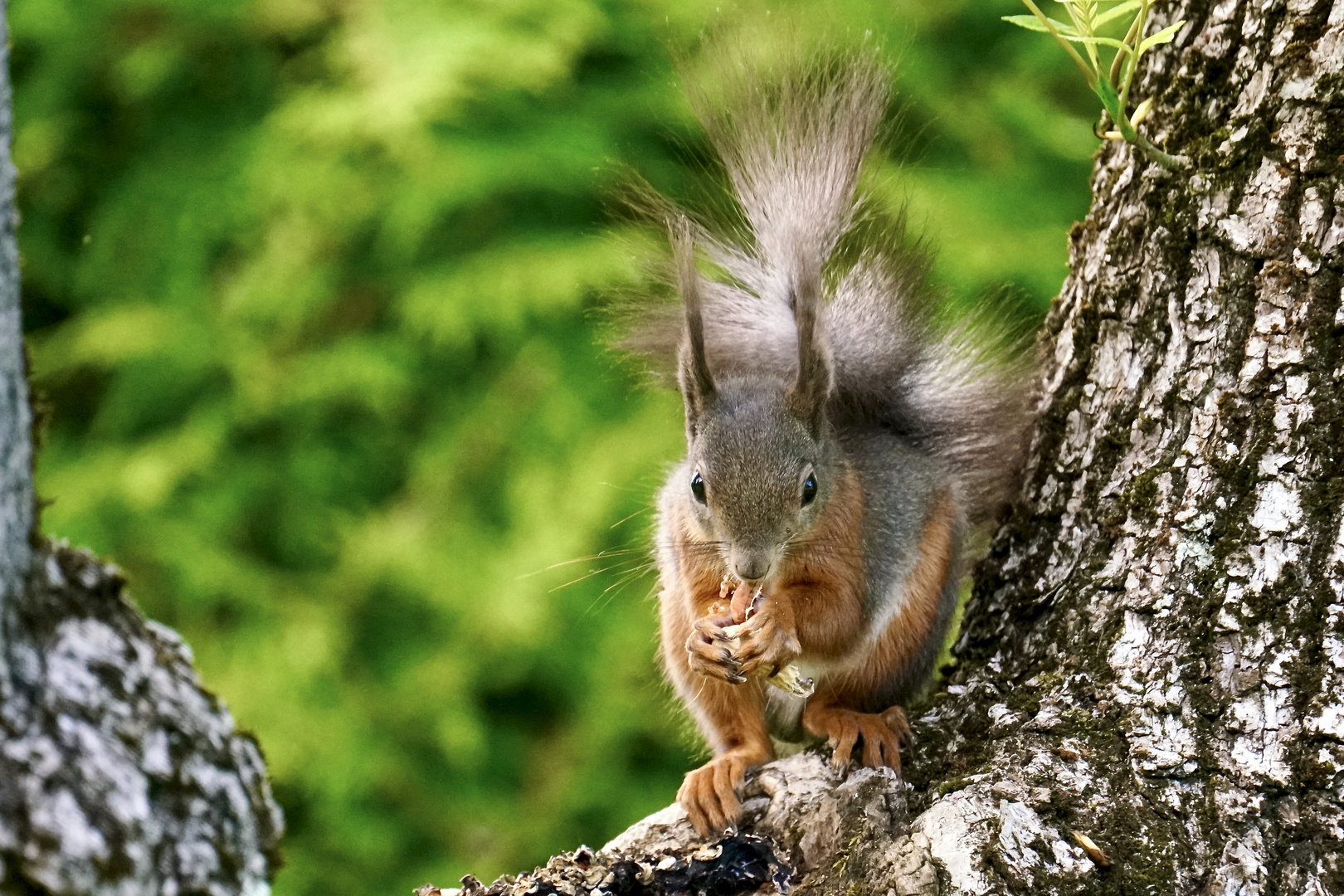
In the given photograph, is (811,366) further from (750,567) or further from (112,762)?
(112,762)

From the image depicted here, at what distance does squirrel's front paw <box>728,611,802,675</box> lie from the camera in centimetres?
168

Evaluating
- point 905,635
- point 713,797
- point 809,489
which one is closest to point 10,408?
point 713,797

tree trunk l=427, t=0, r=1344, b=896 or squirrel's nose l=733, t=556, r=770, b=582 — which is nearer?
tree trunk l=427, t=0, r=1344, b=896

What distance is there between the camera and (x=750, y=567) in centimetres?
170

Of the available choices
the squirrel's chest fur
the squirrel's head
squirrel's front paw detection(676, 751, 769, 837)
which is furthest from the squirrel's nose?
squirrel's front paw detection(676, 751, 769, 837)

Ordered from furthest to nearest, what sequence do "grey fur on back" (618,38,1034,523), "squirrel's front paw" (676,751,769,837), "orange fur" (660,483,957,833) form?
"orange fur" (660,483,957,833) < "grey fur on back" (618,38,1034,523) < "squirrel's front paw" (676,751,769,837)

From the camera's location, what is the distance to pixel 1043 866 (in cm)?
124

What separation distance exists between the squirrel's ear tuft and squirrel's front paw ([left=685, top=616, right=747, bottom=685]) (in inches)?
13.8

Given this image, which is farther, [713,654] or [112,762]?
[713,654]

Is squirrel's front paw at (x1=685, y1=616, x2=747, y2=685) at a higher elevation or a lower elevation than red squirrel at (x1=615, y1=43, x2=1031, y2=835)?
lower

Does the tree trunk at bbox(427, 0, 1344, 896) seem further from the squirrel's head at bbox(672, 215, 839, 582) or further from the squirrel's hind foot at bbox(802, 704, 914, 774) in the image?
the squirrel's head at bbox(672, 215, 839, 582)

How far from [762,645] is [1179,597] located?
21.1 inches

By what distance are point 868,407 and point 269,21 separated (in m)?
2.03

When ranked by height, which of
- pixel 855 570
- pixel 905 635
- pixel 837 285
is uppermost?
pixel 837 285
